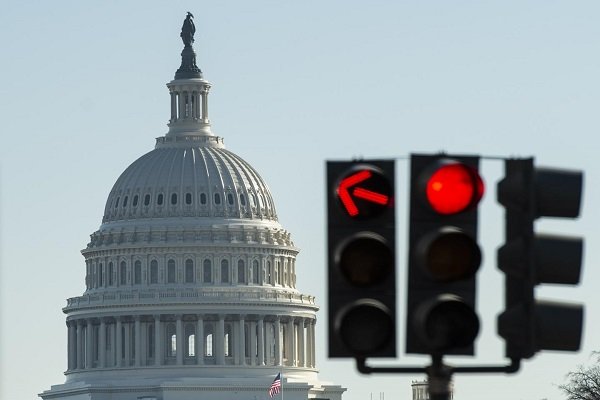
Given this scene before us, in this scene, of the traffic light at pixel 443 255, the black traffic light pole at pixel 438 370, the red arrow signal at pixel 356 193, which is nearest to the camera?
the traffic light at pixel 443 255

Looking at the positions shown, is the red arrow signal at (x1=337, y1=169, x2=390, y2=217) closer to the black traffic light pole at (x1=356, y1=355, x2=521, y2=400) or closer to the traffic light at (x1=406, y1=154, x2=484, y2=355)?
the traffic light at (x1=406, y1=154, x2=484, y2=355)

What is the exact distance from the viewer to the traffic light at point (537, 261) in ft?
61.5

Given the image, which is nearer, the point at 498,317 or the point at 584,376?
the point at 498,317

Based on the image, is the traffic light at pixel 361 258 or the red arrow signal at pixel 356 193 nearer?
the traffic light at pixel 361 258

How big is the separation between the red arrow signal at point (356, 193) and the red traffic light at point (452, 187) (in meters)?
0.30

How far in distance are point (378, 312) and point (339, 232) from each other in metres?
0.62

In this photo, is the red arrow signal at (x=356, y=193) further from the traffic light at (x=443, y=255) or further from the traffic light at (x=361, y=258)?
the traffic light at (x=443, y=255)

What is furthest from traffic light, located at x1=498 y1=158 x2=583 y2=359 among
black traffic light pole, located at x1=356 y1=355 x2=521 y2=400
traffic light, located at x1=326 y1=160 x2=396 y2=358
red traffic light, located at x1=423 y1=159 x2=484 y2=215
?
traffic light, located at x1=326 y1=160 x2=396 y2=358

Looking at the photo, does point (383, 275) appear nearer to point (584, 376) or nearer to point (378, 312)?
point (378, 312)

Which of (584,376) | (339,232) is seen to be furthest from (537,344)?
(584,376)

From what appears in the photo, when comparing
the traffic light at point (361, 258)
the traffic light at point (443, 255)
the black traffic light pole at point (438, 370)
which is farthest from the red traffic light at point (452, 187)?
the black traffic light pole at point (438, 370)

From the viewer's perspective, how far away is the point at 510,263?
1906cm

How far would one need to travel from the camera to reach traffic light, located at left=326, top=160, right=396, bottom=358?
738 inches

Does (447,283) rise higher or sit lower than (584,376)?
lower
